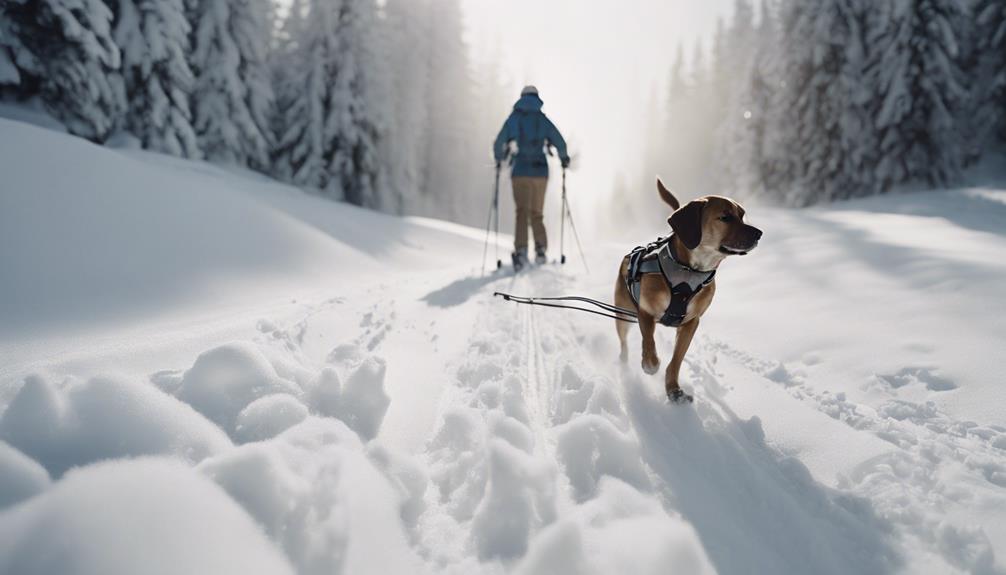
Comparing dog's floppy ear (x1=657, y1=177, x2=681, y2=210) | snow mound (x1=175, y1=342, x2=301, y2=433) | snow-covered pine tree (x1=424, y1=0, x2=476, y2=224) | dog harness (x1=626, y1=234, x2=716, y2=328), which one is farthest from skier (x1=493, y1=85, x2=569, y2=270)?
snow-covered pine tree (x1=424, y1=0, x2=476, y2=224)

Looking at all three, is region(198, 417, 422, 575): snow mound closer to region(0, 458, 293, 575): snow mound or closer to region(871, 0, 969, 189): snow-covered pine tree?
region(0, 458, 293, 575): snow mound

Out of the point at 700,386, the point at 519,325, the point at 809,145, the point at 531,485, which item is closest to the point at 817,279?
the point at 700,386

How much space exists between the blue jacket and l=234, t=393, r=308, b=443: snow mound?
21.6 ft

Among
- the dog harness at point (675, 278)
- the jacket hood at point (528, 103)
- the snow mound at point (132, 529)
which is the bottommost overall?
the snow mound at point (132, 529)

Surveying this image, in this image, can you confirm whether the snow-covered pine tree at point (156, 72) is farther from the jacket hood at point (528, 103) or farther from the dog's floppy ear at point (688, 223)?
the dog's floppy ear at point (688, 223)

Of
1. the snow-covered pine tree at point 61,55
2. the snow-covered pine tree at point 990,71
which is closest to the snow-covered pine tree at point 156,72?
the snow-covered pine tree at point 61,55

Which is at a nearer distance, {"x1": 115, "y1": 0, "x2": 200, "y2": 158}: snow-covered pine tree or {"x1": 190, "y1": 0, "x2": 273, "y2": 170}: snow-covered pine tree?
{"x1": 115, "y1": 0, "x2": 200, "y2": 158}: snow-covered pine tree

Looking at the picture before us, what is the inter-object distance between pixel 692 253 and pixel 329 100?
22.8 m

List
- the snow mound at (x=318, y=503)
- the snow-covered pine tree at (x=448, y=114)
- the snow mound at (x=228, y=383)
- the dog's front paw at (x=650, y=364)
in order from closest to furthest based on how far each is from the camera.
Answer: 1. the snow mound at (x=318, y=503)
2. the snow mound at (x=228, y=383)
3. the dog's front paw at (x=650, y=364)
4. the snow-covered pine tree at (x=448, y=114)

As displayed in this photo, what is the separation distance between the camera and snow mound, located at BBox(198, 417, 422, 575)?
1413 millimetres

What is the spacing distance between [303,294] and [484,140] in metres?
34.5

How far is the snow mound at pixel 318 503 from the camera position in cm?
141

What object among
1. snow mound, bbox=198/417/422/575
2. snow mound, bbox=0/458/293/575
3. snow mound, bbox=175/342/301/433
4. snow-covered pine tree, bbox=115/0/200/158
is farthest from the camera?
snow-covered pine tree, bbox=115/0/200/158

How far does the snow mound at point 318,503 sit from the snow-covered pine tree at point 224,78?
20749 millimetres
